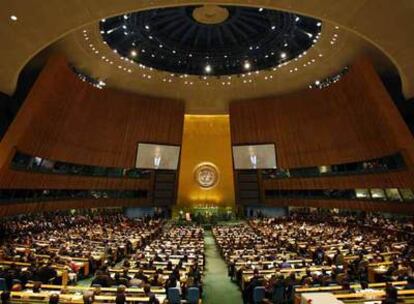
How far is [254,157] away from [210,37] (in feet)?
43.7

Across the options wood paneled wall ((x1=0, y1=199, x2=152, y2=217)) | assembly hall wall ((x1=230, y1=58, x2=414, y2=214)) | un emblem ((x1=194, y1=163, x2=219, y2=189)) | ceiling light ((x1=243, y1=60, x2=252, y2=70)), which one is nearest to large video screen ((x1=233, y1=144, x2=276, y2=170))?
assembly hall wall ((x1=230, y1=58, x2=414, y2=214))

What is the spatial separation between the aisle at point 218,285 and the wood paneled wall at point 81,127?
46.4 feet

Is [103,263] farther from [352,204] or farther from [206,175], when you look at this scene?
[206,175]

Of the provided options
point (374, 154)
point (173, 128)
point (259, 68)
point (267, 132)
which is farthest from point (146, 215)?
point (374, 154)

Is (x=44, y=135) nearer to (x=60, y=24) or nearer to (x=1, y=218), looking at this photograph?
(x=1, y=218)

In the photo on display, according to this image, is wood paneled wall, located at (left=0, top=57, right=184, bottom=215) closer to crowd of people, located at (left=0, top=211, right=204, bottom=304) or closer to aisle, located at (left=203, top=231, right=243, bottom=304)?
crowd of people, located at (left=0, top=211, right=204, bottom=304)

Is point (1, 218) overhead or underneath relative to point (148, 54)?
underneath

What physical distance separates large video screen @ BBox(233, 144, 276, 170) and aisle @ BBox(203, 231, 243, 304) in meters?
18.4

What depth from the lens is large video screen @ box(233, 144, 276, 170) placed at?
36.5m

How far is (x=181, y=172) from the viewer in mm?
43656

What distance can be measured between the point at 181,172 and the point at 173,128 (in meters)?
8.32

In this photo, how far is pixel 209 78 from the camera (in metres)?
32.0

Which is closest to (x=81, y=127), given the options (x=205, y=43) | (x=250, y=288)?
(x=205, y=43)

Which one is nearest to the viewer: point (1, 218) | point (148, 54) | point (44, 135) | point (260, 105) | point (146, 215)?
point (1, 218)
